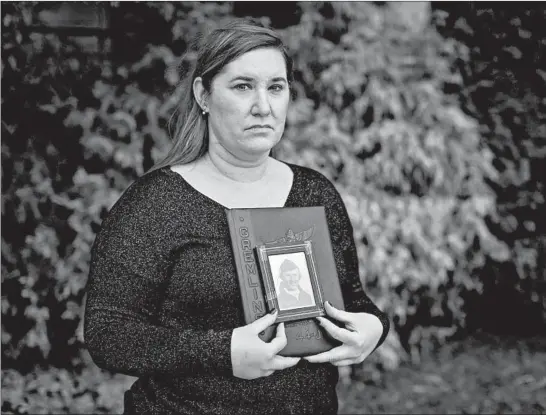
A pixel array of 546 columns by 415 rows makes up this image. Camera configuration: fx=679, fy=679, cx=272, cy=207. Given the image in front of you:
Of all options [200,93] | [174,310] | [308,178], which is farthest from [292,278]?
[200,93]

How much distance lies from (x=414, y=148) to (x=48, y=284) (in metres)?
2.09

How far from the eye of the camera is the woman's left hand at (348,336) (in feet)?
4.92

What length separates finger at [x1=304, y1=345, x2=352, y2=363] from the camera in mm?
1498

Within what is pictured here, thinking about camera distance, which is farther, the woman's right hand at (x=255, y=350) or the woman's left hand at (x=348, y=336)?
the woman's left hand at (x=348, y=336)

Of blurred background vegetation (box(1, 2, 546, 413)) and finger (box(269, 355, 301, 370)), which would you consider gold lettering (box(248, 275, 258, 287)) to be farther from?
blurred background vegetation (box(1, 2, 546, 413))

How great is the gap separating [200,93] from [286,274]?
20.0 inches

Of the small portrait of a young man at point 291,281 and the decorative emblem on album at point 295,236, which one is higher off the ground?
the decorative emblem on album at point 295,236

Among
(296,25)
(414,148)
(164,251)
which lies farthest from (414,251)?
(164,251)

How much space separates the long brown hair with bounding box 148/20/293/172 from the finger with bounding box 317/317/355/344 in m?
0.53

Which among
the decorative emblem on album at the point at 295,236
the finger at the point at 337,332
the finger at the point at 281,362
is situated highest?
the decorative emblem on album at the point at 295,236

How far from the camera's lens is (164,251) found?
5.04ft

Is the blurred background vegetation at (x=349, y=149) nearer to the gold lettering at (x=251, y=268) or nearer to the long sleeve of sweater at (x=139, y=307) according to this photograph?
the long sleeve of sweater at (x=139, y=307)

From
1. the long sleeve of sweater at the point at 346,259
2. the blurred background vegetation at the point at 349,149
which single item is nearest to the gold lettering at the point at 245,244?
the long sleeve of sweater at the point at 346,259

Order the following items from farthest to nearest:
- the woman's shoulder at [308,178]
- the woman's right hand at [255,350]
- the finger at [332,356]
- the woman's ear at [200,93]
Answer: the woman's shoulder at [308,178], the woman's ear at [200,93], the finger at [332,356], the woman's right hand at [255,350]
